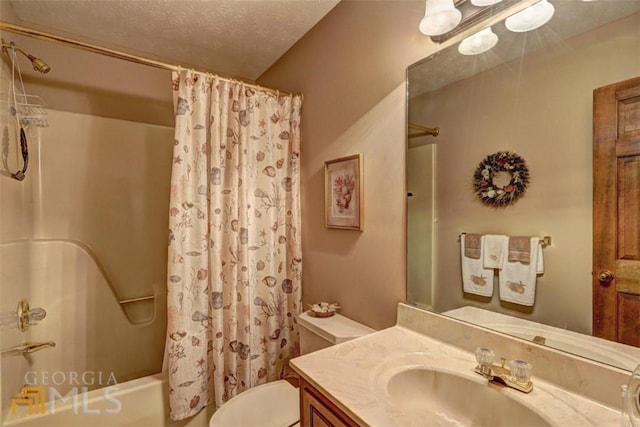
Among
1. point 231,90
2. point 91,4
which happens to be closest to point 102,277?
point 231,90

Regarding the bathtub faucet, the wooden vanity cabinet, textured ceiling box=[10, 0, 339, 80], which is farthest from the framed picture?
the bathtub faucet

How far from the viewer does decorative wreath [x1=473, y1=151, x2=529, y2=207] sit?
2.83ft

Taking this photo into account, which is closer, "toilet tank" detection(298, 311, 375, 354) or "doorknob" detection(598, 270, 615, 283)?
"doorknob" detection(598, 270, 615, 283)

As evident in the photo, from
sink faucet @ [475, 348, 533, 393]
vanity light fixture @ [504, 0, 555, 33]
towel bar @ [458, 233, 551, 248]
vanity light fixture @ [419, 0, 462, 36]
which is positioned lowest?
sink faucet @ [475, 348, 533, 393]

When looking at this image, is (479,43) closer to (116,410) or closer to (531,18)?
(531,18)

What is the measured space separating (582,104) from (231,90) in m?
1.51

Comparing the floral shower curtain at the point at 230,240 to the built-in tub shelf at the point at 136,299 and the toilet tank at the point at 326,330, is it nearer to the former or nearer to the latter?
the toilet tank at the point at 326,330

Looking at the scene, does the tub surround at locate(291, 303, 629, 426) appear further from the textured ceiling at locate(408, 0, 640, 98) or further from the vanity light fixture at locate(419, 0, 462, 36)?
the vanity light fixture at locate(419, 0, 462, 36)

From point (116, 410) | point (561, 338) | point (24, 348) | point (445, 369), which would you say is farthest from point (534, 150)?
point (24, 348)

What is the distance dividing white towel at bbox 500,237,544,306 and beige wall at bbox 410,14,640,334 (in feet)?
0.06

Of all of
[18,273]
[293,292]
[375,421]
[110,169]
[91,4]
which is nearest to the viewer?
[375,421]

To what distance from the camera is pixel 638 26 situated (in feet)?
2.15

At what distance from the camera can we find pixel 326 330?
1350mm

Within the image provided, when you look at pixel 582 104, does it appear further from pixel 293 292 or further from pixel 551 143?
pixel 293 292
